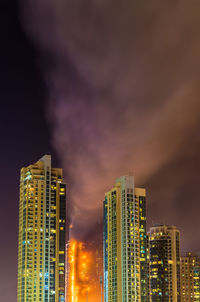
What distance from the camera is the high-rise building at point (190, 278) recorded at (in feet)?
540

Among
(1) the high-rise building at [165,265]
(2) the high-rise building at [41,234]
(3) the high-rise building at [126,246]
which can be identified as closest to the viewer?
(2) the high-rise building at [41,234]

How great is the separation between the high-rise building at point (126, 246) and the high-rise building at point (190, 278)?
55405 millimetres

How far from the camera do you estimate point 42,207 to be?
361ft

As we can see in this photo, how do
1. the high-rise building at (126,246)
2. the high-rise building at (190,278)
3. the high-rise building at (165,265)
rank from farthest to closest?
the high-rise building at (190,278)
the high-rise building at (165,265)
the high-rise building at (126,246)

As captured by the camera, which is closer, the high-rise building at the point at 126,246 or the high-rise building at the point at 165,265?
the high-rise building at the point at 126,246

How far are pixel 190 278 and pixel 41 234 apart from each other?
7292 cm

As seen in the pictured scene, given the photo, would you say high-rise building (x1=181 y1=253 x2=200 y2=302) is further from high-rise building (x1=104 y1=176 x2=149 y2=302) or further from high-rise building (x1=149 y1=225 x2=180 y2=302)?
high-rise building (x1=104 y1=176 x2=149 y2=302)

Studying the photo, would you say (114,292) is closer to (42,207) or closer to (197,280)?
(42,207)

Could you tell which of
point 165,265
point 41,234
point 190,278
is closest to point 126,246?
point 41,234

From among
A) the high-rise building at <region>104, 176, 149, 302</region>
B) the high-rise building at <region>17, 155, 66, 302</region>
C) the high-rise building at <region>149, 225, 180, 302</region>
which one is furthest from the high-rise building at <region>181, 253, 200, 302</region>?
the high-rise building at <region>17, 155, 66, 302</region>

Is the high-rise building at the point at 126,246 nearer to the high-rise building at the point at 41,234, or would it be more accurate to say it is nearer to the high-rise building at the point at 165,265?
the high-rise building at the point at 41,234

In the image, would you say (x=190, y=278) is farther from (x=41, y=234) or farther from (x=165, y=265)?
(x=41, y=234)

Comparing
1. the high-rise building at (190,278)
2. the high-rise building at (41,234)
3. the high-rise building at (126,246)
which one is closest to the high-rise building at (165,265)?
the high-rise building at (190,278)

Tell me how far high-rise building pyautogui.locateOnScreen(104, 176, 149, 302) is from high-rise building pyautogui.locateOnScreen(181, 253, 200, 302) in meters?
55.4
